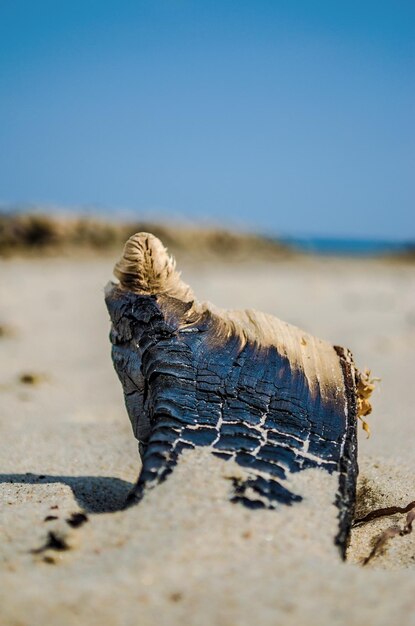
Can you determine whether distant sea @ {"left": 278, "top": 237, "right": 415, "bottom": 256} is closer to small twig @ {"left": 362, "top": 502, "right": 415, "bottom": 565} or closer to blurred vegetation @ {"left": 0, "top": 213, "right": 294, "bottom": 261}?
blurred vegetation @ {"left": 0, "top": 213, "right": 294, "bottom": 261}

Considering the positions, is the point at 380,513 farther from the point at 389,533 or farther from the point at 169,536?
the point at 169,536

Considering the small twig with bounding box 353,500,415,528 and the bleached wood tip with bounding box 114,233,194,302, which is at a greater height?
the bleached wood tip with bounding box 114,233,194,302

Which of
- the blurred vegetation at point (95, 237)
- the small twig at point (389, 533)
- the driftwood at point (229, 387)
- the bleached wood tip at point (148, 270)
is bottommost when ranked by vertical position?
the blurred vegetation at point (95, 237)

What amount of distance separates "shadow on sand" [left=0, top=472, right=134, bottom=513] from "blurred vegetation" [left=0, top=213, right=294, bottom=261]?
1160 cm

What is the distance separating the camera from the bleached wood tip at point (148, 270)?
2.26 meters

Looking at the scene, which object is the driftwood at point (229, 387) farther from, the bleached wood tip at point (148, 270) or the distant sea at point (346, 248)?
the distant sea at point (346, 248)

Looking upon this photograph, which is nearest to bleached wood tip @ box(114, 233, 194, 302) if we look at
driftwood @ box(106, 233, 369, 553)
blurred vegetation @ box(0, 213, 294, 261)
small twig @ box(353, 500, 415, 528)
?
driftwood @ box(106, 233, 369, 553)

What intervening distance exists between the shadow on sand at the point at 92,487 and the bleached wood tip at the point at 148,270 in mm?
654

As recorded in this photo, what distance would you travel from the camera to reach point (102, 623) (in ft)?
4.19

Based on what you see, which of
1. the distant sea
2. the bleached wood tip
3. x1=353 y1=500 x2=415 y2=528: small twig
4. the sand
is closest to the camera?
the sand

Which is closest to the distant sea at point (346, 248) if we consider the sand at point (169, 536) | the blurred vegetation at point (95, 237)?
the blurred vegetation at point (95, 237)

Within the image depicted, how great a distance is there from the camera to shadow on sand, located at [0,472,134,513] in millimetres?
2076

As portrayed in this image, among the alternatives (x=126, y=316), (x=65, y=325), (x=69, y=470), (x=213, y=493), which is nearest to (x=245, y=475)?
(x=213, y=493)

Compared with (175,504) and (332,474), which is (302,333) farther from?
(175,504)
